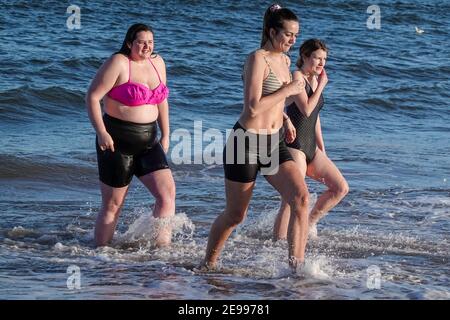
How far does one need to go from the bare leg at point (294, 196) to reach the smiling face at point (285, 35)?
76cm

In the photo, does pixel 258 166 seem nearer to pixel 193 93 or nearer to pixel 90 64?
pixel 193 93

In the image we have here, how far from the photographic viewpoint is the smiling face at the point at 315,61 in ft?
25.2

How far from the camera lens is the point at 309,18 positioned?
2509cm

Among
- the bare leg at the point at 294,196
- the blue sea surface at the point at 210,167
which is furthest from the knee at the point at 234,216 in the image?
the blue sea surface at the point at 210,167

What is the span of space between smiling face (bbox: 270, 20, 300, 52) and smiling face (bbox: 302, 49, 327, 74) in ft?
3.93

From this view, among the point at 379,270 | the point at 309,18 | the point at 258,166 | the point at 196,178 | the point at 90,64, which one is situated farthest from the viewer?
the point at 309,18

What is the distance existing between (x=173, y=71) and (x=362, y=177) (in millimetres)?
7296

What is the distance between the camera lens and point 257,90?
6367 mm

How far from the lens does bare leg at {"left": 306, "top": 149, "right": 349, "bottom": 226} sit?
805cm

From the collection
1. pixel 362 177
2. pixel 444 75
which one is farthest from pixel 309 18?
pixel 362 177

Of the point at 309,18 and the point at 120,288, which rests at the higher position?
the point at 309,18
